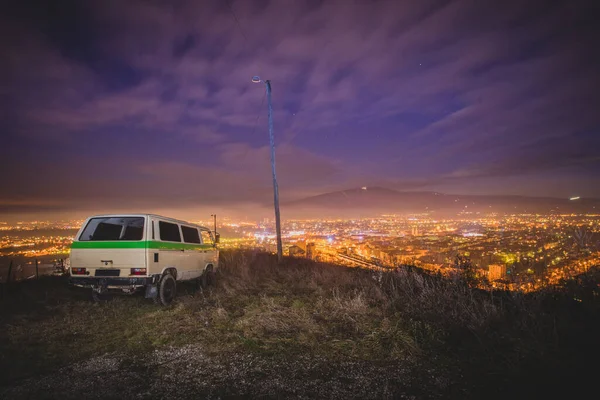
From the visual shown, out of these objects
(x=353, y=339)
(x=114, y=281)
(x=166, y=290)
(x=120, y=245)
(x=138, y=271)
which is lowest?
(x=353, y=339)

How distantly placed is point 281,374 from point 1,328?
5.61 metres

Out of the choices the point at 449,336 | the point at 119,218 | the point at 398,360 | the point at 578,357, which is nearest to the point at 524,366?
the point at 578,357

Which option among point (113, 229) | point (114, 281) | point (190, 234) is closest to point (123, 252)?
point (114, 281)

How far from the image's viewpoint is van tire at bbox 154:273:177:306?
6.73m

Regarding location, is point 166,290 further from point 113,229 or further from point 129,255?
point 113,229

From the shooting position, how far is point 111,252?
636cm

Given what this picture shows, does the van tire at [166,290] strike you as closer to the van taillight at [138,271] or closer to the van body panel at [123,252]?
the van body panel at [123,252]

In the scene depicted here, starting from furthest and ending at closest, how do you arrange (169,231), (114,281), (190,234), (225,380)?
1. (190,234)
2. (169,231)
3. (114,281)
4. (225,380)

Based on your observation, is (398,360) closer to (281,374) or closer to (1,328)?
(281,374)

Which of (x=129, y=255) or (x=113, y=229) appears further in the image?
(x=113, y=229)

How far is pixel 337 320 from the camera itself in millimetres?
5086

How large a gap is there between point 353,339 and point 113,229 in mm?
6379

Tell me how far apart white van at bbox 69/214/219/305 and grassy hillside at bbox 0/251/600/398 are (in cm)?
61

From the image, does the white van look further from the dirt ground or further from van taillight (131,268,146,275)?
the dirt ground
